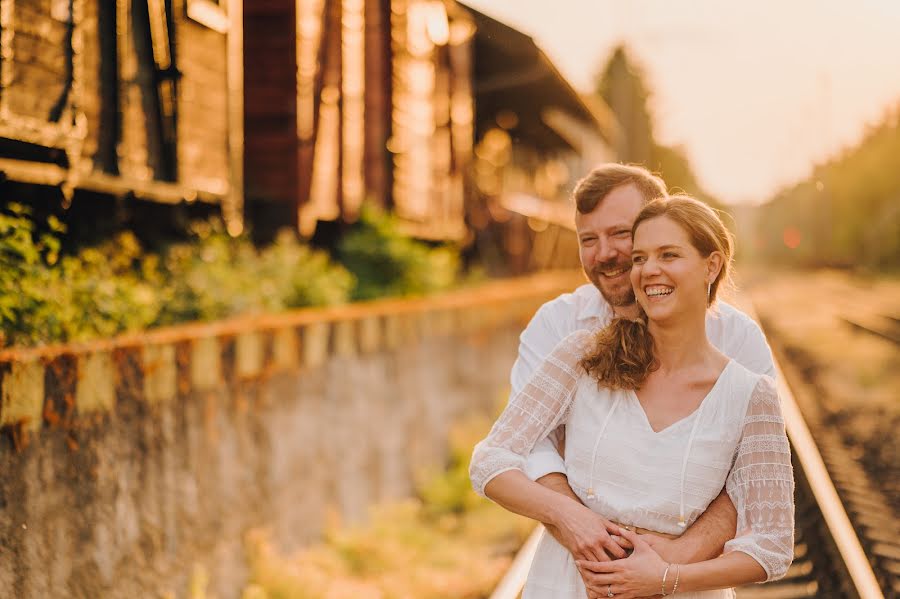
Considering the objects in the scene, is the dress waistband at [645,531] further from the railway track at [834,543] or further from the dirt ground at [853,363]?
the dirt ground at [853,363]

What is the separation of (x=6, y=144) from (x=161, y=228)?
2.76 meters

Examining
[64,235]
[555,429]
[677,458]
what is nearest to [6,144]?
[64,235]

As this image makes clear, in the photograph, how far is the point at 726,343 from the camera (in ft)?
9.86

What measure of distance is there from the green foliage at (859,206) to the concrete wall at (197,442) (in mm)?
63006

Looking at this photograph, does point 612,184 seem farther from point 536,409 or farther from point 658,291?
point 536,409

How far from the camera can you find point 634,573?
2.56 metres

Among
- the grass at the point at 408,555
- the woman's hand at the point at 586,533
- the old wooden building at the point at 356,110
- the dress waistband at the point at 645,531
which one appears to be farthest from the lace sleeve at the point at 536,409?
the old wooden building at the point at 356,110

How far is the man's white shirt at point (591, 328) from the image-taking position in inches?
116

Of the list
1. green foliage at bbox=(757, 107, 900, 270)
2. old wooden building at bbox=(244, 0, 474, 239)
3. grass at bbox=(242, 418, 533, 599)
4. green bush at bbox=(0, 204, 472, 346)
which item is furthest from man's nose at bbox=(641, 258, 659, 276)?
green foliage at bbox=(757, 107, 900, 270)

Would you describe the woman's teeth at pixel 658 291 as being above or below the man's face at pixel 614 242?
below

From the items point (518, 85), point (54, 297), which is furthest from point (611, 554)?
point (518, 85)

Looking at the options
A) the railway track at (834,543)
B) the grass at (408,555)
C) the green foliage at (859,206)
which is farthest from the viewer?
the green foliage at (859,206)

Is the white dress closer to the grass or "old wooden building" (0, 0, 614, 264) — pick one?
the grass

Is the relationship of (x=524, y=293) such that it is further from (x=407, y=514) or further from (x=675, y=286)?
(x=675, y=286)
